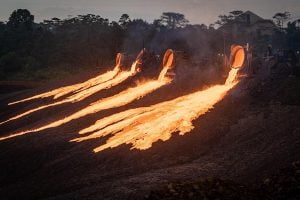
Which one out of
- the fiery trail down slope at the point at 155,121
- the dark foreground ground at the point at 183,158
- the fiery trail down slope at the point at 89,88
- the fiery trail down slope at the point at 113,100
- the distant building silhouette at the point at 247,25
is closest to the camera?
the dark foreground ground at the point at 183,158

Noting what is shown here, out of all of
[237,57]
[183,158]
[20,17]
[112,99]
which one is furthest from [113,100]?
[20,17]

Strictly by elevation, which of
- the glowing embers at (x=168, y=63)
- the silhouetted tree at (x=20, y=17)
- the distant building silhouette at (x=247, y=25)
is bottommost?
the glowing embers at (x=168, y=63)

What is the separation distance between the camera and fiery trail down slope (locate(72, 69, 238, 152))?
1822cm

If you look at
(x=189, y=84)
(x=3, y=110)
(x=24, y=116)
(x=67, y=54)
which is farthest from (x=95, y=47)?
(x=189, y=84)

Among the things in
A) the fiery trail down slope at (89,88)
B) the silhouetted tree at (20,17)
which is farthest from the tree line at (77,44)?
the fiery trail down slope at (89,88)

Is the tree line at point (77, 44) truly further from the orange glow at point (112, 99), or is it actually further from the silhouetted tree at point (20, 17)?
the orange glow at point (112, 99)

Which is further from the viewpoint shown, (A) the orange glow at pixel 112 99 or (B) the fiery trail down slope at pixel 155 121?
(A) the orange glow at pixel 112 99

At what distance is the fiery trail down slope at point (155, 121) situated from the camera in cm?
1822

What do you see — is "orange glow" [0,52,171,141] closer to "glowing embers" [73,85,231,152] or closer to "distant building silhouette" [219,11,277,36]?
"glowing embers" [73,85,231,152]

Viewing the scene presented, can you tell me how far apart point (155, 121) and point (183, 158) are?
4.79m

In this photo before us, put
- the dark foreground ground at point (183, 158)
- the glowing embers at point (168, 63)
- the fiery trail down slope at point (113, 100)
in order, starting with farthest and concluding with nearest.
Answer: the glowing embers at point (168, 63)
the fiery trail down slope at point (113, 100)
the dark foreground ground at point (183, 158)

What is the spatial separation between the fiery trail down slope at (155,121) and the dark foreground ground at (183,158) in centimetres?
62

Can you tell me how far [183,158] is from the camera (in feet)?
51.2

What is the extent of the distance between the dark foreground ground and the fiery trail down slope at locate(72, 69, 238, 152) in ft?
2.03
